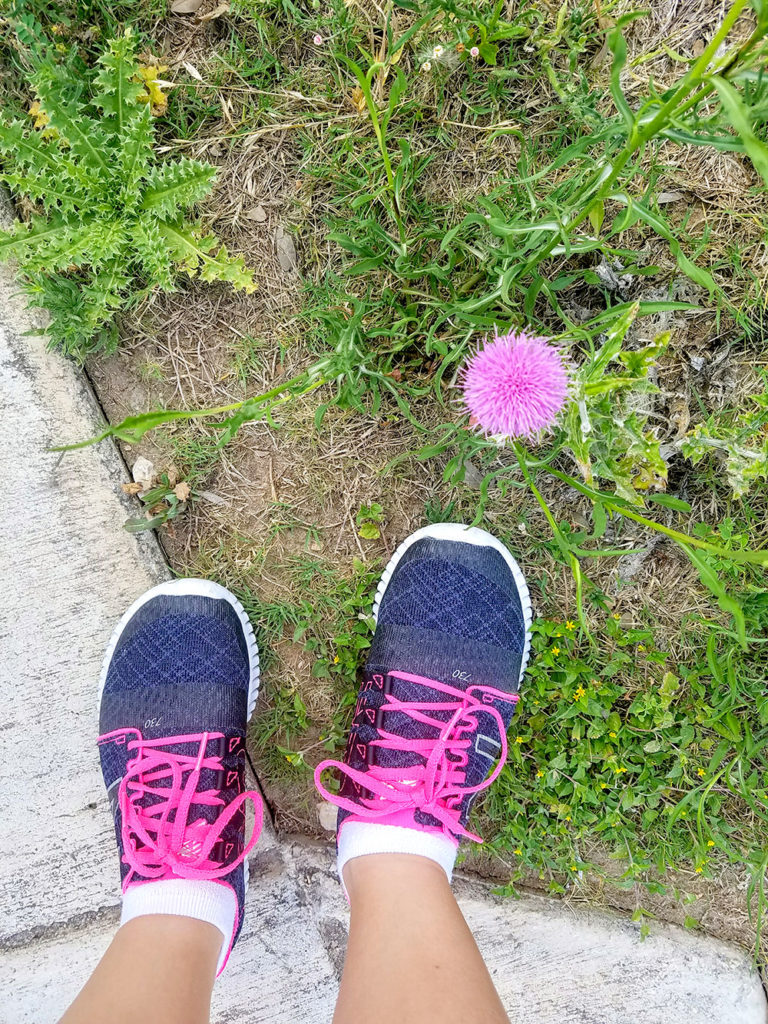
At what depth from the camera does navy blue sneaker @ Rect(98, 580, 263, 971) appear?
1953 mm

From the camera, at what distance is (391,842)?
1.86 m

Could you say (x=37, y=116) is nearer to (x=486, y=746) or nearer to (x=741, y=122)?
(x=741, y=122)

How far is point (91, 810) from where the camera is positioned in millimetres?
2102

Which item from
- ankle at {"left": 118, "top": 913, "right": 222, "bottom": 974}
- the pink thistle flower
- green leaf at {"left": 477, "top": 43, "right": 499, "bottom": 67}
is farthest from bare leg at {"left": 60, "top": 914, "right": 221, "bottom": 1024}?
green leaf at {"left": 477, "top": 43, "right": 499, "bottom": 67}

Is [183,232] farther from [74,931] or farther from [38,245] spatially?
[74,931]

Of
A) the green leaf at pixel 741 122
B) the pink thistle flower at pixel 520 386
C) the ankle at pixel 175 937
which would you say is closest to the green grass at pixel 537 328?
the pink thistle flower at pixel 520 386

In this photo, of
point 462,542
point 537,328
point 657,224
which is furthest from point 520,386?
point 462,542

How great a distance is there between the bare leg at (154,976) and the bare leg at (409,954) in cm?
34

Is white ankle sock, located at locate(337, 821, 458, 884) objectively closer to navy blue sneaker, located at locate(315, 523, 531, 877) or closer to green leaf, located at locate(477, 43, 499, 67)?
navy blue sneaker, located at locate(315, 523, 531, 877)

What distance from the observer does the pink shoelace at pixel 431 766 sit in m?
1.90

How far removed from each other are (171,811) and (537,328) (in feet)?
5.20

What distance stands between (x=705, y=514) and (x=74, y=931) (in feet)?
6.92

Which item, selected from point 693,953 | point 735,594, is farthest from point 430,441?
point 693,953

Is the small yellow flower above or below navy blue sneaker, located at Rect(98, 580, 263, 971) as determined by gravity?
above
